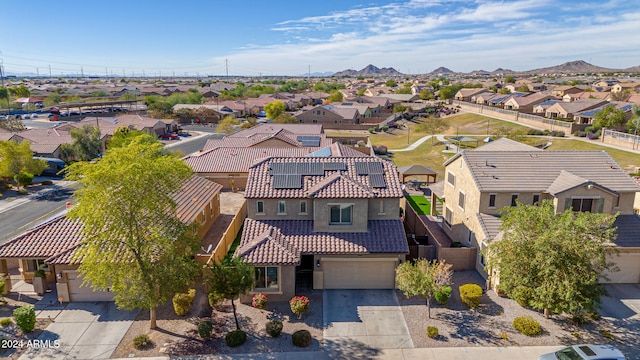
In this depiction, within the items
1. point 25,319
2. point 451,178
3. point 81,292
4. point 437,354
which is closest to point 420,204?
point 451,178

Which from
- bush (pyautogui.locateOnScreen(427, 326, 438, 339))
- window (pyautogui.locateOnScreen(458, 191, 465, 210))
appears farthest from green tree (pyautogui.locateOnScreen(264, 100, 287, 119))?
bush (pyautogui.locateOnScreen(427, 326, 438, 339))

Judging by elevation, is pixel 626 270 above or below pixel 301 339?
above

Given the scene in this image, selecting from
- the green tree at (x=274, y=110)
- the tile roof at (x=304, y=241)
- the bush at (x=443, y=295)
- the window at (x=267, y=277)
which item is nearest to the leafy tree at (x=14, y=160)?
the tile roof at (x=304, y=241)

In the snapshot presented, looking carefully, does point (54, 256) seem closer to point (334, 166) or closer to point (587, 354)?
point (334, 166)

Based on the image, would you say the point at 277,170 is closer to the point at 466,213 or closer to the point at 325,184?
the point at 325,184

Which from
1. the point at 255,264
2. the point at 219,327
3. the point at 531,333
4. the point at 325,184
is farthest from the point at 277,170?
the point at 531,333

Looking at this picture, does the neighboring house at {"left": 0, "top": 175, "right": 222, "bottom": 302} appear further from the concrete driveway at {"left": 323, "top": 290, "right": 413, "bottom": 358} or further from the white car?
the white car
